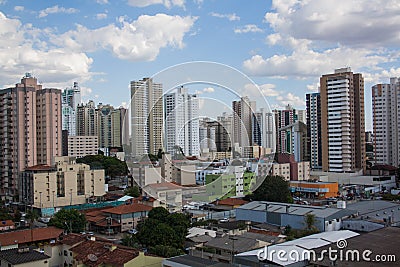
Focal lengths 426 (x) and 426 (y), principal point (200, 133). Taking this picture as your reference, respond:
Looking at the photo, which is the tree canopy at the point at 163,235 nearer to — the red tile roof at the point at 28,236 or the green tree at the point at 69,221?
the red tile roof at the point at 28,236

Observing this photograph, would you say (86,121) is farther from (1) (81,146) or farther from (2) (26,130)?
(2) (26,130)

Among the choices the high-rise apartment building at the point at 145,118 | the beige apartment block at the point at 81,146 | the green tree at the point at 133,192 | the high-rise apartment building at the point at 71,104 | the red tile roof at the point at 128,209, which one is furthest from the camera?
the high-rise apartment building at the point at 71,104

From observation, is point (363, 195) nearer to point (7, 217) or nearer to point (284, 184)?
point (284, 184)

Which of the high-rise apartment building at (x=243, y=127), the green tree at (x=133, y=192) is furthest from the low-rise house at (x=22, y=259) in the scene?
the high-rise apartment building at (x=243, y=127)

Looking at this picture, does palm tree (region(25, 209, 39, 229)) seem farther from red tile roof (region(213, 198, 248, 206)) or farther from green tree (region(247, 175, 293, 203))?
green tree (region(247, 175, 293, 203))

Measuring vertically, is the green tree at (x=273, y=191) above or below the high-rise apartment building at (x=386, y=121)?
below

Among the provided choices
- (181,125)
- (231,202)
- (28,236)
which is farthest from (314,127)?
(28,236)
